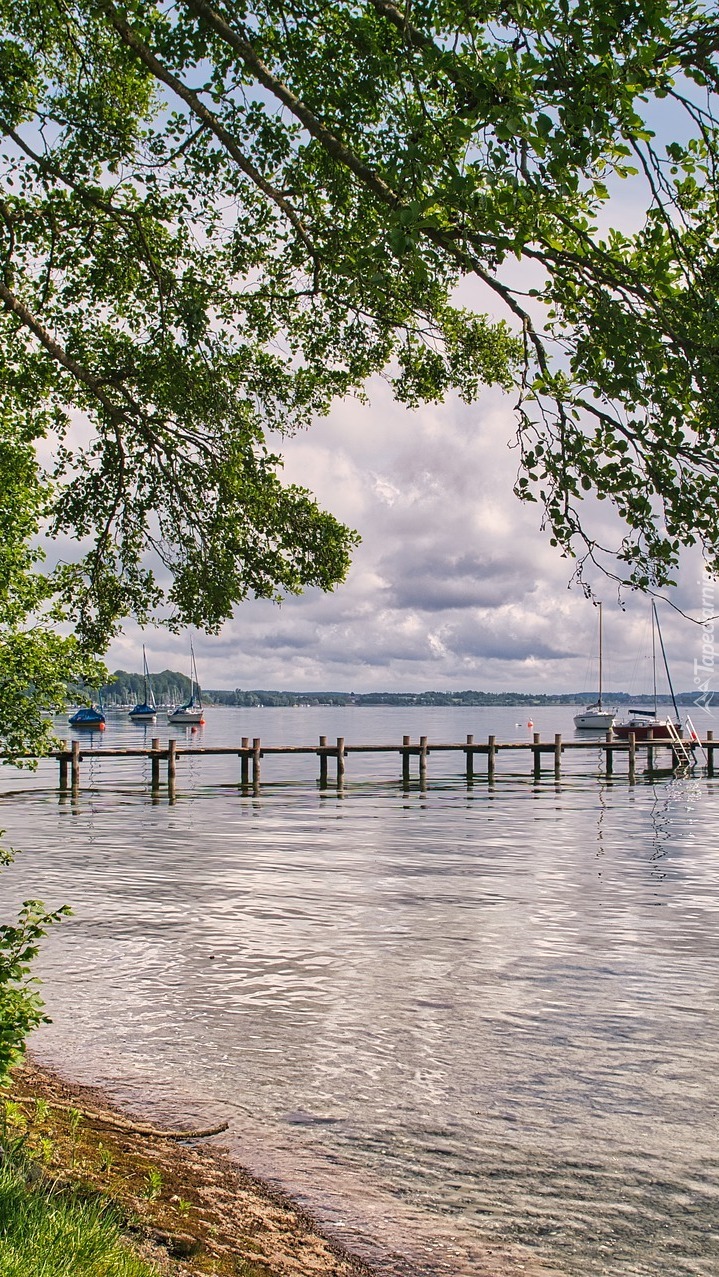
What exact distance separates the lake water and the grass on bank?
6.25 ft

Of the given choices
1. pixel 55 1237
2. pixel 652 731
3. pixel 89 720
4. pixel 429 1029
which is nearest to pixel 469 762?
pixel 652 731

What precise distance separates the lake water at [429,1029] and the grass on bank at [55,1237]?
6.25 feet

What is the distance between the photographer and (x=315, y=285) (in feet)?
41.9

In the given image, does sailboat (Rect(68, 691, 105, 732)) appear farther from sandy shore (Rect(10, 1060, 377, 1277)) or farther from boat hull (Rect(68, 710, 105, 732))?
sandy shore (Rect(10, 1060, 377, 1277))

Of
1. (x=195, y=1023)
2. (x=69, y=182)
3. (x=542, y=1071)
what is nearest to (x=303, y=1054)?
(x=195, y=1023)

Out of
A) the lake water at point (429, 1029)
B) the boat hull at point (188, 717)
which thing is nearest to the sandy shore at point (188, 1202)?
the lake water at point (429, 1029)

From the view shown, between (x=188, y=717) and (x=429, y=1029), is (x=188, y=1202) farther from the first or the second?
(x=188, y=717)

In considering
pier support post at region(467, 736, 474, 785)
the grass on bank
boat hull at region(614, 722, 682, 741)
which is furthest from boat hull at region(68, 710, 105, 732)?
the grass on bank

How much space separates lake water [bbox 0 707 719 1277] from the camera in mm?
7188

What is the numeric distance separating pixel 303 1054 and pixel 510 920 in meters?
7.58

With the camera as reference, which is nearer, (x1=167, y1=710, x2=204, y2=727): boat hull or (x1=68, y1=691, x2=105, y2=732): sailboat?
(x1=68, y1=691, x2=105, y2=732): sailboat

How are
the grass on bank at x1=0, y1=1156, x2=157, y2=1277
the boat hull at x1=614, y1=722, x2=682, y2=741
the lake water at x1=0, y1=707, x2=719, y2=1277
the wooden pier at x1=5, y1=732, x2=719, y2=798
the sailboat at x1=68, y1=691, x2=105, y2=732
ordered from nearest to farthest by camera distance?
the grass on bank at x1=0, y1=1156, x2=157, y2=1277 → the lake water at x1=0, y1=707, x2=719, y2=1277 → the wooden pier at x1=5, y1=732, x2=719, y2=798 → the boat hull at x1=614, y1=722, x2=682, y2=741 → the sailboat at x1=68, y1=691, x2=105, y2=732

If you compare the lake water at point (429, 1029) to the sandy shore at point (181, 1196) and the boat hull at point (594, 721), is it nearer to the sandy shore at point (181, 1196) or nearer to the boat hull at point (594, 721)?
the sandy shore at point (181, 1196)

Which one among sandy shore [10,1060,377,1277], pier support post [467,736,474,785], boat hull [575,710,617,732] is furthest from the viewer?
boat hull [575,710,617,732]
